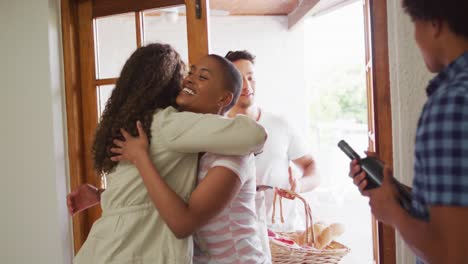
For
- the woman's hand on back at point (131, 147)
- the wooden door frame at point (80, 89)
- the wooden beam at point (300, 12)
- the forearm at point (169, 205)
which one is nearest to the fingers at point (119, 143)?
the woman's hand on back at point (131, 147)

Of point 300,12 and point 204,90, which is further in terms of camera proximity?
point 300,12

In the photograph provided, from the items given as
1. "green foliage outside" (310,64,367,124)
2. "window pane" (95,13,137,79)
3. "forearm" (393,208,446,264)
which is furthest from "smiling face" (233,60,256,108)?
"green foliage outside" (310,64,367,124)

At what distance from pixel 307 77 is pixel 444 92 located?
3.19 m

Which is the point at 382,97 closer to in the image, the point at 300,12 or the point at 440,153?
the point at 440,153

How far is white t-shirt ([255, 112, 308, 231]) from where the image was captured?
6.12 feet

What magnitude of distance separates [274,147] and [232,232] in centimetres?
97

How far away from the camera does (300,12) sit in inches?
129

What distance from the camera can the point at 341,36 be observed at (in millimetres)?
5027

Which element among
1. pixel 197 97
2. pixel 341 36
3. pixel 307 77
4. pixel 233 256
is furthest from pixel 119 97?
pixel 341 36

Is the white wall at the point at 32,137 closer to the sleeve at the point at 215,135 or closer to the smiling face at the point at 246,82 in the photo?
the smiling face at the point at 246,82

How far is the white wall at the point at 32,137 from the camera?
188 centimetres

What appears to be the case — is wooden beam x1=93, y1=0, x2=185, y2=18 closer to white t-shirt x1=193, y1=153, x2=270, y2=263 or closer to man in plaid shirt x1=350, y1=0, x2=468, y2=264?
white t-shirt x1=193, y1=153, x2=270, y2=263

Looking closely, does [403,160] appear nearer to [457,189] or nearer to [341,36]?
[457,189]

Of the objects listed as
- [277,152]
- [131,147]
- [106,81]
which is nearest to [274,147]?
[277,152]
